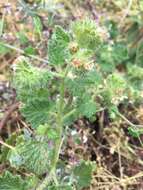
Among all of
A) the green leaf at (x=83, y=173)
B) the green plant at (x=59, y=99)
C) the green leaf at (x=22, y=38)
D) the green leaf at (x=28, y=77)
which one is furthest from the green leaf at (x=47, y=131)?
the green leaf at (x=22, y=38)

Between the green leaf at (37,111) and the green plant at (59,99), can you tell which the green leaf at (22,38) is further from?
the green leaf at (37,111)

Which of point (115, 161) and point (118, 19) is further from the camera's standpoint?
point (118, 19)

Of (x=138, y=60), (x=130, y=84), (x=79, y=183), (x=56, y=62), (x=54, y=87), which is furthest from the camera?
(x=138, y=60)

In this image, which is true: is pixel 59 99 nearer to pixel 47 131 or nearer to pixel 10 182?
pixel 47 131

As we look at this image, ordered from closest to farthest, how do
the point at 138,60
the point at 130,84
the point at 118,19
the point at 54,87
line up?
the point at 54,87, the point at 130,84, the point at 138,60, the point at 118,19

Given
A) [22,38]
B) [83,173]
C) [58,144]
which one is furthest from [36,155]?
[22,38]

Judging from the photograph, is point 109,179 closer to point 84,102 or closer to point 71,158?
point 71,158

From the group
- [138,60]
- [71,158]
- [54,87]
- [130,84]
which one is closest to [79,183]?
[71,158]

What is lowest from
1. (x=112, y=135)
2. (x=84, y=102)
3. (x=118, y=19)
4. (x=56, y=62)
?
(x=112, y=135)
